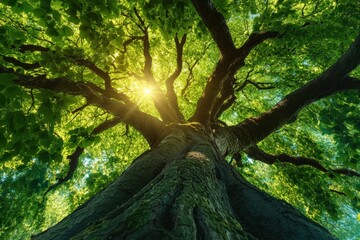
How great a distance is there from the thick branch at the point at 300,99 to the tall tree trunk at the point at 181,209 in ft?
7.61

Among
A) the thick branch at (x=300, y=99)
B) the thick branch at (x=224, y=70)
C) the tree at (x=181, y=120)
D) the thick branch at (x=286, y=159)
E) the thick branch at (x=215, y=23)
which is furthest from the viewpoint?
the thick branch at (x=286, y=159)

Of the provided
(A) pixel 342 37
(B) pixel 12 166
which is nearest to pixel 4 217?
(B) pixel 12 166

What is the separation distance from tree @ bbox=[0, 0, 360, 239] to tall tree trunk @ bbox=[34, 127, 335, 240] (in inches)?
0.5

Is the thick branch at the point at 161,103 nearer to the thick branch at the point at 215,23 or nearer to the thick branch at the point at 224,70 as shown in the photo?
the thick branch at the point at 224,70

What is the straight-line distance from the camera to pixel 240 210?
274 centimetres

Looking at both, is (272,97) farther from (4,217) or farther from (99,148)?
(4,217)

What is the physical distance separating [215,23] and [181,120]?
2.27 metres

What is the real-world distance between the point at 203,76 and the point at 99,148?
547 centimetres

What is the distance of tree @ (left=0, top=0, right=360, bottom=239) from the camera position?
2.02 meters

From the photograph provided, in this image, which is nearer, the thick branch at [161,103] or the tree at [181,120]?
the tree at [181,120]

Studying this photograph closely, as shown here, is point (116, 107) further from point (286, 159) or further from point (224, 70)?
point (286, 159)

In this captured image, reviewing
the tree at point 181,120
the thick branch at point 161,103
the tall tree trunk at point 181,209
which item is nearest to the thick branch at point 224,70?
the tree at point 181,120

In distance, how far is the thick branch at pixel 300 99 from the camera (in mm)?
5434

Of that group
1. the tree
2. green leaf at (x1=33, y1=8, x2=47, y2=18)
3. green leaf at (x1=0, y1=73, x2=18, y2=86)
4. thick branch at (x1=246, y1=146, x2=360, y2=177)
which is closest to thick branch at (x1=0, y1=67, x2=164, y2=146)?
the tree
